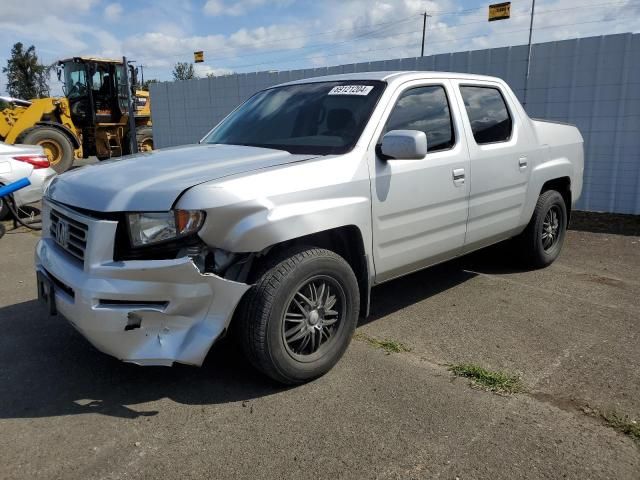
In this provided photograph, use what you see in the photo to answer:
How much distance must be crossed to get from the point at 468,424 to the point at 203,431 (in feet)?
4.51

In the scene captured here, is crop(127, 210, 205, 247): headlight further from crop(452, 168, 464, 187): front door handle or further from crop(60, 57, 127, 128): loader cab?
crop(60, 57, 127, 128): loader cab

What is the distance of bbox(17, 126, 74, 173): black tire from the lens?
13594mm

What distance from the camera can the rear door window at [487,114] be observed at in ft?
14.5

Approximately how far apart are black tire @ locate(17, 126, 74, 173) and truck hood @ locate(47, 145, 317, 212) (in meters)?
11.5

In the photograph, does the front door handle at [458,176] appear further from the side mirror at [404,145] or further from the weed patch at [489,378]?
the weed patch at [489,378]

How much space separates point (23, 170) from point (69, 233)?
5575mm

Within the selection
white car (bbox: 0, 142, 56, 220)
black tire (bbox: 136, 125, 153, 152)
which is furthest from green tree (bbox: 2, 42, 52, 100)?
white car (bbox: 0, 142, 56, 220)

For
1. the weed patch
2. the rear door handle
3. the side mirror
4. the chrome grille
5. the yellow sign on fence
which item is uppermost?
the yellow sign on fence

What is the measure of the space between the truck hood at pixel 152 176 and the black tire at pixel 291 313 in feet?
2.01

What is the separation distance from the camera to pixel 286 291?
9.74ft

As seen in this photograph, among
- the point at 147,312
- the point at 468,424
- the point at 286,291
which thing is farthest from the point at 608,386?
the point at 147,312

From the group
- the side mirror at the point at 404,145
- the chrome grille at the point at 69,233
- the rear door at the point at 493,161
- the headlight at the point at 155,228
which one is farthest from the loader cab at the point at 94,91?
the headlight at the point at 155,228

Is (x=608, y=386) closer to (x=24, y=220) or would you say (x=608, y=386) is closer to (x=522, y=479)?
(x=522, y=479)

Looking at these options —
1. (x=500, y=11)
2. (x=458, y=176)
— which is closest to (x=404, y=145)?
(x=458, y=176)
